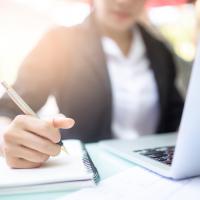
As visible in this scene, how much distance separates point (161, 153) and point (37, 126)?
0.58ft

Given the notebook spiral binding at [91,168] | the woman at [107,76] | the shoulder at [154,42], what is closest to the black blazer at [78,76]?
the woman at [107,76]

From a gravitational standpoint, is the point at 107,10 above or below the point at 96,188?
above

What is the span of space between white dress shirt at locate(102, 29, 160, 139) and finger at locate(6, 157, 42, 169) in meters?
0.40

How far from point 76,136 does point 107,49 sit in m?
0.22

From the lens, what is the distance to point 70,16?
3.08 ft

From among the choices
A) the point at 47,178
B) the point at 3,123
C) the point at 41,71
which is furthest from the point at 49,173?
the point at 41,71

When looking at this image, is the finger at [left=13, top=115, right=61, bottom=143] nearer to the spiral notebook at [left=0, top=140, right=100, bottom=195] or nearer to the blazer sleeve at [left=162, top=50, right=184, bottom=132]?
the spiral notebook at [left=0, top=140, right=100, bottom=195]

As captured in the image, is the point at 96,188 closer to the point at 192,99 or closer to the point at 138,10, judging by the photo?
the point at 192,99

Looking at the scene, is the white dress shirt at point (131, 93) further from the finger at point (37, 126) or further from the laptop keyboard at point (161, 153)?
the finger at point (37, 126)

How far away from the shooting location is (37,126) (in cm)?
39

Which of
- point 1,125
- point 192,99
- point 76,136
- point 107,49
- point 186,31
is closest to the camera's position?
point 192,99

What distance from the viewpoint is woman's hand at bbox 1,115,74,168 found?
39 centimetres

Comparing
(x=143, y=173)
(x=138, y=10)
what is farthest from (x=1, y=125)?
(x=138, y=10)

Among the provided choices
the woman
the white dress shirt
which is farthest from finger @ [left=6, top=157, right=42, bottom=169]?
the white dress shirt
